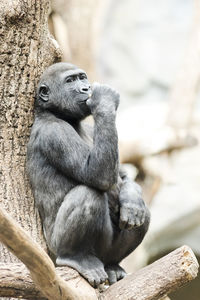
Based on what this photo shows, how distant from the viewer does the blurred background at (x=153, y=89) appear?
688 cm

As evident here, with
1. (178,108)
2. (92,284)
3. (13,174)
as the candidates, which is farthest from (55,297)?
(178,108)

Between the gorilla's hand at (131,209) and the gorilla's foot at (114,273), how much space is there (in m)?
0.32

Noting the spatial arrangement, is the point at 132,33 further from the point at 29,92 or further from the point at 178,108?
the point at 29,92

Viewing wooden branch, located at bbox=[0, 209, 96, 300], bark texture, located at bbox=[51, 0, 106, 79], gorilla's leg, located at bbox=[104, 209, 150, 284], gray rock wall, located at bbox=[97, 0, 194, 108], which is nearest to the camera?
wooden branch, located at bbox=[0, 209, 96, 300]

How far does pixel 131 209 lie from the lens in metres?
3.51

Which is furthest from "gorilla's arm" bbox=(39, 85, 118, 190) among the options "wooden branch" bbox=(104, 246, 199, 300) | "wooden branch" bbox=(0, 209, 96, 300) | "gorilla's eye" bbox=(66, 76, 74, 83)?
"wooden branch" bbox=(0, 209, 96, 300)

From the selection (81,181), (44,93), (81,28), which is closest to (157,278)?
(81,181)

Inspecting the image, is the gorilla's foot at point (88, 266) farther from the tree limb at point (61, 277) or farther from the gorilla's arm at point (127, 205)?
the gorilla's arm at point (127, 205)

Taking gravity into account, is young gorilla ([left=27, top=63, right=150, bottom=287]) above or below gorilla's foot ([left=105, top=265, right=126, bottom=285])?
above

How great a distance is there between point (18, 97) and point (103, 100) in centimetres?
54

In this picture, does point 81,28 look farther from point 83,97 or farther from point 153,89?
point 153,89

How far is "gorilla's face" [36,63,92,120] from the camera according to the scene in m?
3.55

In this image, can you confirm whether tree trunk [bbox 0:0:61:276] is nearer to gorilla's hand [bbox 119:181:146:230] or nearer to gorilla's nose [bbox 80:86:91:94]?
gorilla's nose [bbox 80:86:91:94]

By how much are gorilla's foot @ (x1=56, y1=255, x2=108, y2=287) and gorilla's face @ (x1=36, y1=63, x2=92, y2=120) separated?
0.90 meters
